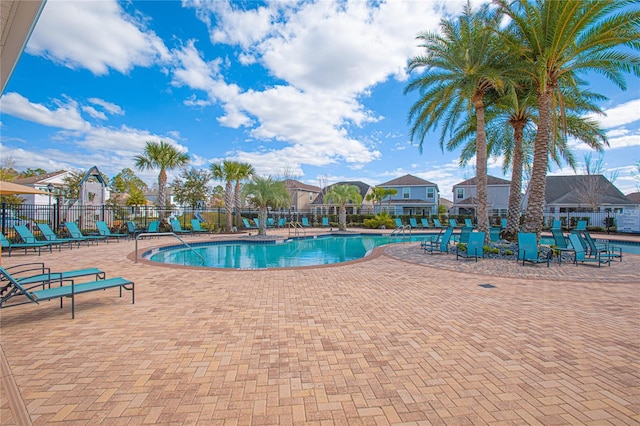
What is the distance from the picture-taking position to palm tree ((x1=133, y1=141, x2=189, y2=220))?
2084 cm

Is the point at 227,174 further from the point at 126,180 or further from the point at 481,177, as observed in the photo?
the point at 126,180

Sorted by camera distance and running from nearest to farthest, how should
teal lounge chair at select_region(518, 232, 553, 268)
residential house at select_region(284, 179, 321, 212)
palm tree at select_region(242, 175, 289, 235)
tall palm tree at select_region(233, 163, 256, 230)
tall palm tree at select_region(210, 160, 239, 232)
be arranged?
teal lounge chair at select_region(518, 232, 553, 268), palm tree at select_region(242, 175, 289, 235), tall palm tree at select_region(210, 160, 239, 232), tall palm tree at select_region(233, 163, 256, 230), residential house at select_region(284, 179, 321, 212)

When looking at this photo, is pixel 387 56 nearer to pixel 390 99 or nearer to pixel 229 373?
pixel 390 99

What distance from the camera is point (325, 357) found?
3305 millimetres

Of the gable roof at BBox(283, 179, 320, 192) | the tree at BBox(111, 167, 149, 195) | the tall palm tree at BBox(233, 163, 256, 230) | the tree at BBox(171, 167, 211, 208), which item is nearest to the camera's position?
the tall palm tree at BBox(233, 163, 256, 230)

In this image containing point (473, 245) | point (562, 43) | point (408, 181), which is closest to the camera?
point (562, 43)

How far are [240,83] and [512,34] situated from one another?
44.1 feet

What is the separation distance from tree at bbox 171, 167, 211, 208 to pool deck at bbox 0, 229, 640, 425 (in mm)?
33445

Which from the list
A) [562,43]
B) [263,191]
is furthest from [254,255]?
[562,43]

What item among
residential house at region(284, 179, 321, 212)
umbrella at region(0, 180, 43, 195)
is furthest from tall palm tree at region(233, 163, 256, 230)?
A: residential house at region(284, 179, 321, 212)

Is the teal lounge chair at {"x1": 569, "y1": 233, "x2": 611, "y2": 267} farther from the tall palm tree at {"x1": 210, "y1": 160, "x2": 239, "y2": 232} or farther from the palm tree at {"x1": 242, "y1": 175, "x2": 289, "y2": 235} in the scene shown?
the tall palm tree at {"x1": 210, "y1": 160, "x2": 239, "y2": 232}

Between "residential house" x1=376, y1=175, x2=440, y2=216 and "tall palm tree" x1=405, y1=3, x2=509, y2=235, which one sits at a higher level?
"tall palm tree" x1=405, y1=3, x2=509, y2=235

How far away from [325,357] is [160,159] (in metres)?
22.0

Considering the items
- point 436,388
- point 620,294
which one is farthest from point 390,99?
point 436,388
